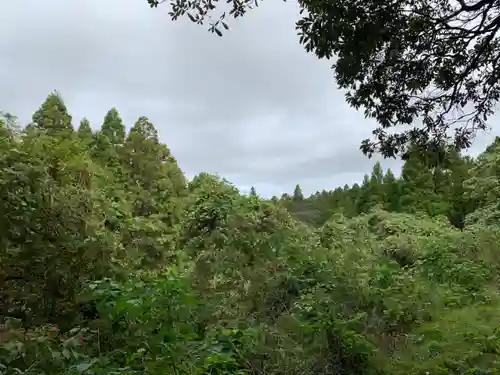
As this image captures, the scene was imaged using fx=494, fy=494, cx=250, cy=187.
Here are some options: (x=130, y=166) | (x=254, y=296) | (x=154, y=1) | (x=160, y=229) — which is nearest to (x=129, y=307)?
(x=154, y=1)

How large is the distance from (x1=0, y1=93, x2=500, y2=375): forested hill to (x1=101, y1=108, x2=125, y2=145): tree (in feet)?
44.2

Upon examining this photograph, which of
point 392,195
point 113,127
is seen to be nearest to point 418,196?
point 392,195

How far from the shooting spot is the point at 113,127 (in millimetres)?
20344

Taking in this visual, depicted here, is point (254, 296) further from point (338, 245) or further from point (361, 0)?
point (361, 0)

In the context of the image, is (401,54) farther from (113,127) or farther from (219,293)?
(113,127)

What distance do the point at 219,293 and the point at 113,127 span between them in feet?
53.3

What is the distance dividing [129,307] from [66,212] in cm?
193

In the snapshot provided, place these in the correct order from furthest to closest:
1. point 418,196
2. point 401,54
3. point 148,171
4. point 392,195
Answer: point 392,195, point 418,196, point 148,171, point 401,54

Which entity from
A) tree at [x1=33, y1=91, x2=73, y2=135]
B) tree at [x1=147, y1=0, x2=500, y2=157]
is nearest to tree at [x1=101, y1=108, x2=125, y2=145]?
tree at [x1=33, y1=91, x2=73, y2=135]

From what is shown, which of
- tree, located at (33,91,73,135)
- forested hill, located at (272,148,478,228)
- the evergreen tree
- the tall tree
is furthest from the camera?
the evergreen tree

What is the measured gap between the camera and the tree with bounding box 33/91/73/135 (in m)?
14.2

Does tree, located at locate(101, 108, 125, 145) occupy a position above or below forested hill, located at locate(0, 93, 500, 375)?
above

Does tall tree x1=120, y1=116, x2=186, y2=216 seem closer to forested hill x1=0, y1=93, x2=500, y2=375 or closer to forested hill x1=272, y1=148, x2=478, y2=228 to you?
forested hill x1=272, y1=148, x2=478, y2=228

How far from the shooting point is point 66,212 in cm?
380
